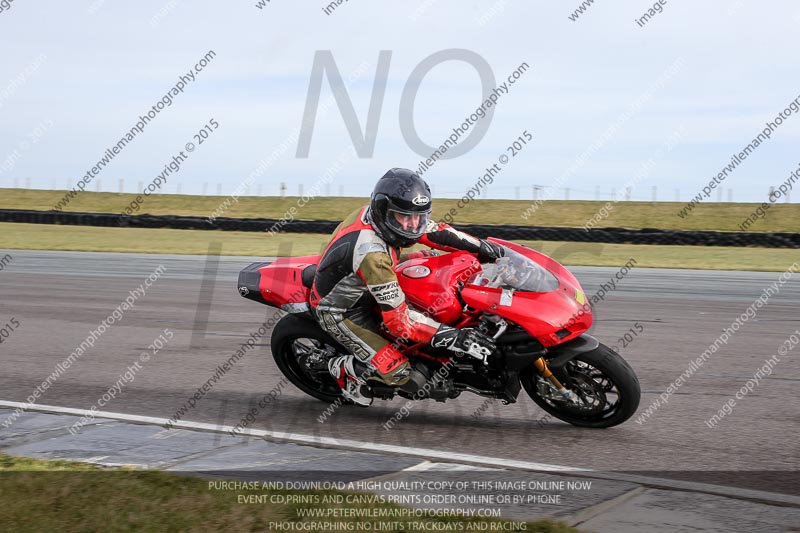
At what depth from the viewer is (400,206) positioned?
5938mm

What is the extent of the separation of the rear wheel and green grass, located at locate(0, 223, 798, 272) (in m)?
13.9

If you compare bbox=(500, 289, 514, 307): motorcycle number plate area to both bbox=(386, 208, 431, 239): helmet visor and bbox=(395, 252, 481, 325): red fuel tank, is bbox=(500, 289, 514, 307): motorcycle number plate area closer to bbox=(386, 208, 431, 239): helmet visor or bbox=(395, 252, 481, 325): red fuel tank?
bbox=(395, 252, 481, 325): red fuel tank

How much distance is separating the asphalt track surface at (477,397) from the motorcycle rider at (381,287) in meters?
0.45

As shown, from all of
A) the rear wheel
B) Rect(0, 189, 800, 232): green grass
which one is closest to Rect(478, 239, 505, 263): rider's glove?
the rear wheel

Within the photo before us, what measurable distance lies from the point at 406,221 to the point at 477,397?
201 cm

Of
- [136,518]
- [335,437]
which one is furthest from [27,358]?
[136,518]

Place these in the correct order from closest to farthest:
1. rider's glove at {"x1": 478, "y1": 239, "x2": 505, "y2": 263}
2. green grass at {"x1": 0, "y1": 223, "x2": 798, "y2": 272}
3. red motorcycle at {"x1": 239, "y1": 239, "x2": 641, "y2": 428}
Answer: red motorcycle at {"x1": 239, "y1": 239, "x2": 641, "y2": 428} < rider's glove at {"x1": 478, "y1": 239, "x2": 505, "y2": 263} < green grass at {"x1": 0, "y1": 223, "x2": 798, "y2": 272}

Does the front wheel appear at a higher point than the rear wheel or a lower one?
higher

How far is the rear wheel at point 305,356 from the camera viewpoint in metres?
6.84

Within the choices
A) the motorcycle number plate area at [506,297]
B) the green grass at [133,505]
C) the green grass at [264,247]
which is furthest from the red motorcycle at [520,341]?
the green grass at [264,247]

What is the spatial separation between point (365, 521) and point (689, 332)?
783cm

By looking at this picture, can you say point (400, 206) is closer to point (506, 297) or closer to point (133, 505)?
point (506, 297)

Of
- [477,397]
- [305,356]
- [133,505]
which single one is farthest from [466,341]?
[133,505]

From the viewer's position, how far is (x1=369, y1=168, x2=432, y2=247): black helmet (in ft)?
19.5
